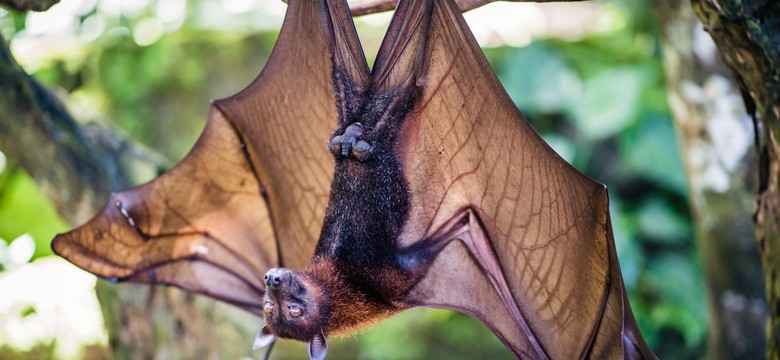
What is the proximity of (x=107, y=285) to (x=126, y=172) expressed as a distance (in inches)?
19.8

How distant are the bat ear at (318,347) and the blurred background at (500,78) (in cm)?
243

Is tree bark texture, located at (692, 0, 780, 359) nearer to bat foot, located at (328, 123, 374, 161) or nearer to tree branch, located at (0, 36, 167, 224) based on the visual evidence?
bat foot, located at (328, 123, 374, 161)

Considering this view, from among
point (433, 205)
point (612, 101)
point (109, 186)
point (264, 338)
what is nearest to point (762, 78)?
point (433, 205)

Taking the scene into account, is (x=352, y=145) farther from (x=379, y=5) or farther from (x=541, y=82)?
(x=541, y=82)

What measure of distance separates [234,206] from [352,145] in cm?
71

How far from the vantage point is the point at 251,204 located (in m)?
2.53

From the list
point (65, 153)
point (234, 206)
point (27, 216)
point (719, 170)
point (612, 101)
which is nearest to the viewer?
point (234, 206)

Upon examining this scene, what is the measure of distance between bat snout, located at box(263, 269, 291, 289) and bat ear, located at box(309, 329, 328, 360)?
0.63ft

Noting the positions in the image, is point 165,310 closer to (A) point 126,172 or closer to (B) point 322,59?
(A) point 126,172

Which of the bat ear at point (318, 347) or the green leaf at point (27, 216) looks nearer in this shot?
the bat ear at point (318, 347)

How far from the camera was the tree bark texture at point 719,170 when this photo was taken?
10.1 feet

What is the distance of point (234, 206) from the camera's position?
8.32 ft

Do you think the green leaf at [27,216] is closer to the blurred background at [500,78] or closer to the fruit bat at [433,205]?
the blurred background at [500,78]

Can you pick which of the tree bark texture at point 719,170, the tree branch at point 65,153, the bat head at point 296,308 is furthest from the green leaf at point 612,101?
the bat head at point 296,308
